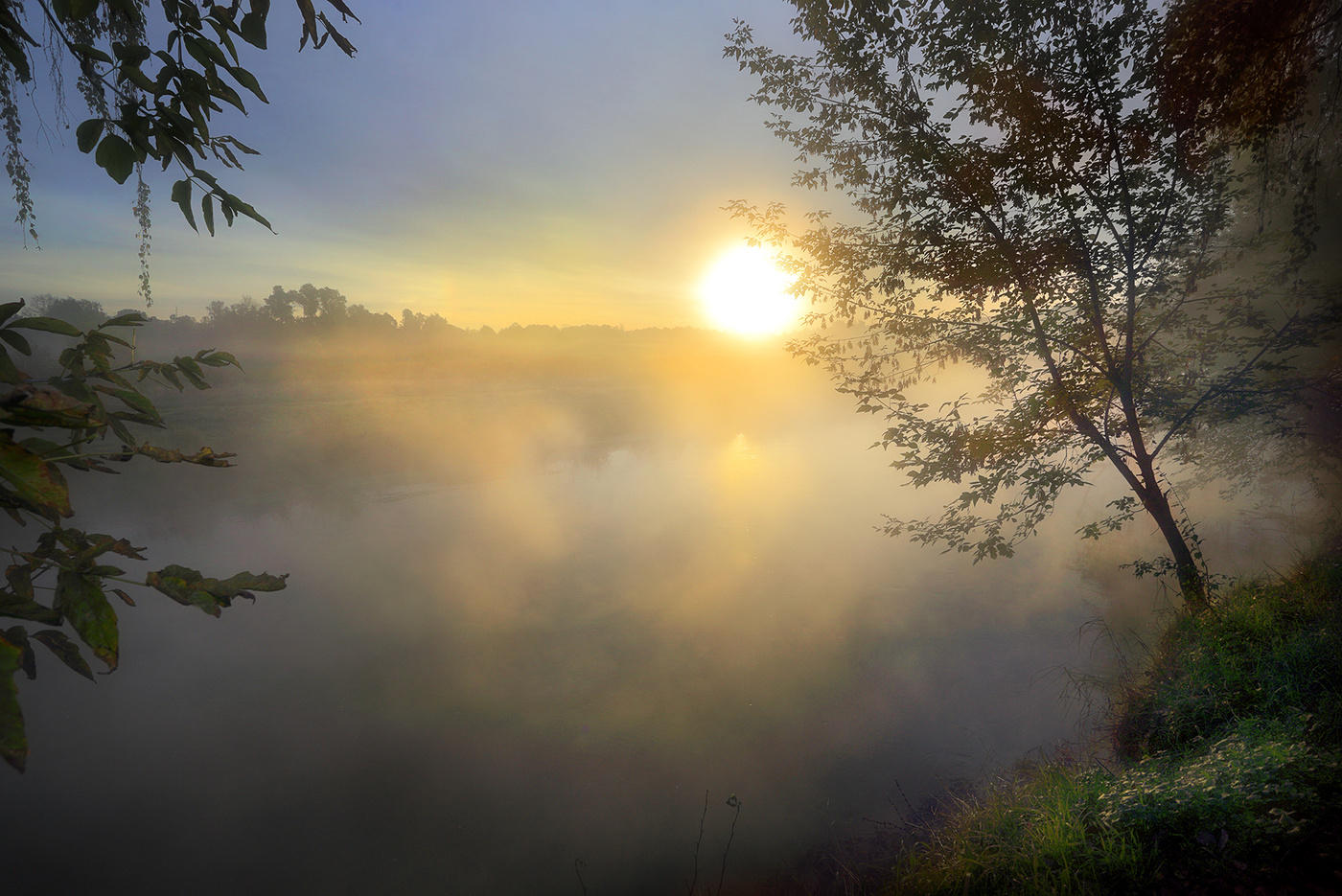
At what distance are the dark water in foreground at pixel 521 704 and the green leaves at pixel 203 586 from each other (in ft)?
23.3

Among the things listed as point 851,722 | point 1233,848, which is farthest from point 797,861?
point 1233,848

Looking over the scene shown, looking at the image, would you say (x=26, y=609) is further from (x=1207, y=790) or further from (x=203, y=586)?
(x=1207, y=790)

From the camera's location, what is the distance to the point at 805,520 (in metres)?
20.8

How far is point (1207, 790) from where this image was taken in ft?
10.3

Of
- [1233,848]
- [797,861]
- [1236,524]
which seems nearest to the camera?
[1233,848]

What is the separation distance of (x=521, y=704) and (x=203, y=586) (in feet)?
31.4

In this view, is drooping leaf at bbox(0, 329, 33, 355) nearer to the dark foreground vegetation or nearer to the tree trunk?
the dark foreground vegetation

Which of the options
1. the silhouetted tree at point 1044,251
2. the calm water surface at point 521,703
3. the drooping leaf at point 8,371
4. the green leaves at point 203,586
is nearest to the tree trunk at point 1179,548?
the silhouetted tree at point 1044,251

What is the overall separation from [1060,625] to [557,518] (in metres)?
16.6

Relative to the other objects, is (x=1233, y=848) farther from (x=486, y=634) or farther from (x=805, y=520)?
(x=805, y=520)

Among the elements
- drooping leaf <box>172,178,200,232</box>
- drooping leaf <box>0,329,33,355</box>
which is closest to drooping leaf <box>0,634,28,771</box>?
drooping leaf <box>0,329,33,355</box>

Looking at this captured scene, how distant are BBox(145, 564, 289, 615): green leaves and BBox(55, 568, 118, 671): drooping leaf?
12 cm

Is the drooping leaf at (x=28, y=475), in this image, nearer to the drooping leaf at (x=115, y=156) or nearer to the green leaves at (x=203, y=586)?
the green leaves at (x=203, y=586)

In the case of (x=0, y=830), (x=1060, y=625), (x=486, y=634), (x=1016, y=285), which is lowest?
(x=0, y=830)
